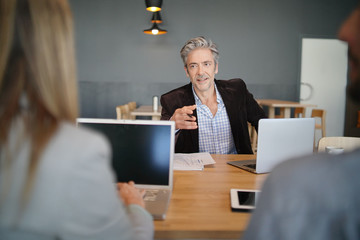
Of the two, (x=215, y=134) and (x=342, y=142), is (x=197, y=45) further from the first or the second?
(x=342, y=142)

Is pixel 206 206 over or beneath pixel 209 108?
beneath

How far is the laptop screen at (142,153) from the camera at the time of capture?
1.33 m

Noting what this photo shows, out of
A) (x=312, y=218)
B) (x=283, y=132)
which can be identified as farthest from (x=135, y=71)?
(x=312, y=218)

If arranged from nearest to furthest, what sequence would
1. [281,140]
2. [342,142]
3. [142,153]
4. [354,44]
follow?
[354,44] < [142,153] < [281,140] < [342,142]

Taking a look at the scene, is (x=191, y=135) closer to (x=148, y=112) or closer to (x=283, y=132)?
(x=283, y=132)

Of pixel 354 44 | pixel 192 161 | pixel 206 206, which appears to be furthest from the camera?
pixel 192 161

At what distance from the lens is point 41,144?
59 cm

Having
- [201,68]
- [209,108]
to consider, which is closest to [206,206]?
[209,108]

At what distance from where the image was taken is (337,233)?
0.57 m

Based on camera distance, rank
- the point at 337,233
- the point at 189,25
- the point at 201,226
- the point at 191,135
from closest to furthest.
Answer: the point at 337,233
the point at 201,226
the point at 191,135
the point at 189,25

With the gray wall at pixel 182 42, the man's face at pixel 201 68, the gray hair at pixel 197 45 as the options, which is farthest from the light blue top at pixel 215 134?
the gray wall at pixel 182 42

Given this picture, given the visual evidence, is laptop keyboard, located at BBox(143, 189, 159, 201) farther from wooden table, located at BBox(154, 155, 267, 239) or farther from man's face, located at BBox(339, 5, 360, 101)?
man's face, located at BBox(339, 5, 360, 101)

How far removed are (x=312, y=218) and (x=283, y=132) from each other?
3.40 feet

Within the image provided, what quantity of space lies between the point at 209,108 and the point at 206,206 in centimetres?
130
